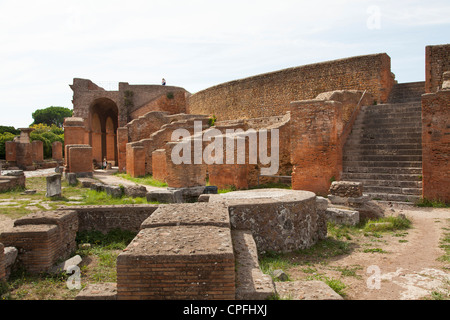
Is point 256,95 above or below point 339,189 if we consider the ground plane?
above

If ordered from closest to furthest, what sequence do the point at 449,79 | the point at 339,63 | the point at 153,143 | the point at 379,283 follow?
1. the point at 379,283
2. the point at 449,79
3. the point at 339,63
4. the point at 153,143

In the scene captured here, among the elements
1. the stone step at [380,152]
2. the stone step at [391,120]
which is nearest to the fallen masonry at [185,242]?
the stone step at [380,152]

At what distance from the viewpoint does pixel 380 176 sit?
9906 millimetres

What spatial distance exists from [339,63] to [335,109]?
25.0 ft

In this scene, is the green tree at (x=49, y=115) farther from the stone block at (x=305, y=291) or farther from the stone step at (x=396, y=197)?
the stone block at (x=305, y=291)

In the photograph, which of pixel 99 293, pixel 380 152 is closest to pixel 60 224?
pixel 99 293

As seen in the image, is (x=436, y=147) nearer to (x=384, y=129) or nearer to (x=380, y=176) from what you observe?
(x=380, y=176)

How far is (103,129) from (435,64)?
1136 inches

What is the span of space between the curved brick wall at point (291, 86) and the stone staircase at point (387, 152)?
2.70 m

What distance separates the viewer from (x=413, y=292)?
3574 mm
